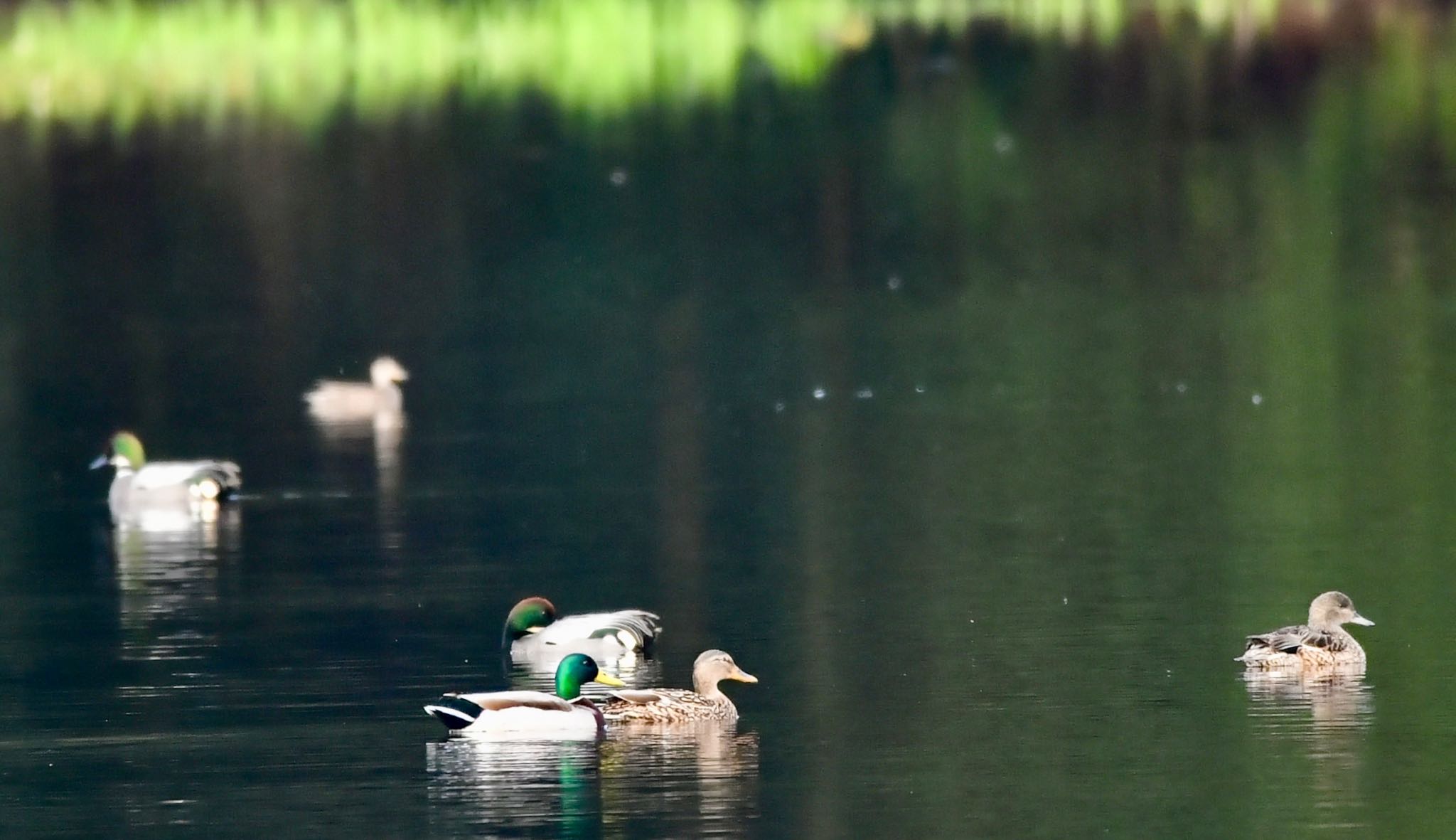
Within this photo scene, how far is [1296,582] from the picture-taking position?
49.8 ft

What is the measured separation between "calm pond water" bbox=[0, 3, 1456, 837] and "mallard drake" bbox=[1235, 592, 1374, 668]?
109mm

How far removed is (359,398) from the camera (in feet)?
83.7

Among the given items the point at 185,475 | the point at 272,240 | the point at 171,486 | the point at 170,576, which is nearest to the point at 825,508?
the point at 170,576

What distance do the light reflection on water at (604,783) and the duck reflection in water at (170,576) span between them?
2.33 meters

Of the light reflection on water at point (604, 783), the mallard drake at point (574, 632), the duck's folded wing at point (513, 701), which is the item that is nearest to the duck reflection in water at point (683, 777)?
the light reflection on water at point (604, 783)

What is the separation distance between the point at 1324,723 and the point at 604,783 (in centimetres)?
268

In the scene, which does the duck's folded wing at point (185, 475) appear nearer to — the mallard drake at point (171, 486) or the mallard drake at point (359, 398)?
the mallard drake at point (171, 486)

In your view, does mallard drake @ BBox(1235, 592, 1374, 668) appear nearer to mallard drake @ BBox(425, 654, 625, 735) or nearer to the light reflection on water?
the light reflection on water

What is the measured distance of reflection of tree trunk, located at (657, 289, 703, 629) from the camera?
Result: 16.3 metres

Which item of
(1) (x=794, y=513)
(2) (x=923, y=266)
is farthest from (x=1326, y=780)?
(2) (x=923, y=266)

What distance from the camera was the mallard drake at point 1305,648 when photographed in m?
12.7

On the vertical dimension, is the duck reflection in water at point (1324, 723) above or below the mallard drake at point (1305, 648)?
below

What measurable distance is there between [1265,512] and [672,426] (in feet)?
20.4

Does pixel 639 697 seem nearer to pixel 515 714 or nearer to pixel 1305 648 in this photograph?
pixel 515 714
